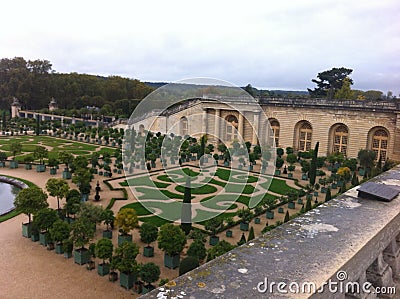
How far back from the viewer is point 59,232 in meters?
16.7

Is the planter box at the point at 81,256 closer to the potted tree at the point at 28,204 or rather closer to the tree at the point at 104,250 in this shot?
the tree at the point at 104,250

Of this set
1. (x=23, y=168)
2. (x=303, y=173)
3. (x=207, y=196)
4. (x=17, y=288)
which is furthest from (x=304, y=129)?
(x=17, y=288)

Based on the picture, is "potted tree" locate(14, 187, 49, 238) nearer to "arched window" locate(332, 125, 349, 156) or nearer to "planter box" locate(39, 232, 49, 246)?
"planter box" locate(39, 232, 49, 246)

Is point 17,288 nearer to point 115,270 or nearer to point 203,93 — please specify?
point 115,270

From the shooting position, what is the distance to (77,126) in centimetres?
5584

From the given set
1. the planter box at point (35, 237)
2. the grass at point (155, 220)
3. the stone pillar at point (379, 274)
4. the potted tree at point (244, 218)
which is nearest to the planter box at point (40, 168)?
the grass at point (155, 220)

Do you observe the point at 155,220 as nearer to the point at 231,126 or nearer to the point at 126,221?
the point at 126,221

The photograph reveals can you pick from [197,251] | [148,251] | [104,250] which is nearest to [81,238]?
[104,250]

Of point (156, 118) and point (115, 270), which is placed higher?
point (156, 118)

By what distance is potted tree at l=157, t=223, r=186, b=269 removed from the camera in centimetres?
1578

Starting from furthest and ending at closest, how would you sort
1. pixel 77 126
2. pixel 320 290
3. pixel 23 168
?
1. pixel 77 126
2. pixel 23 168
3. pixel 320 290

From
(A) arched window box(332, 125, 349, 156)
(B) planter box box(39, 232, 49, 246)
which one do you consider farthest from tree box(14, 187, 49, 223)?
(A) arched window box(332, 125, 349, 156)

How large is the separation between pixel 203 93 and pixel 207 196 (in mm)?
27049

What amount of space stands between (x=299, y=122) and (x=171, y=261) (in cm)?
3373
